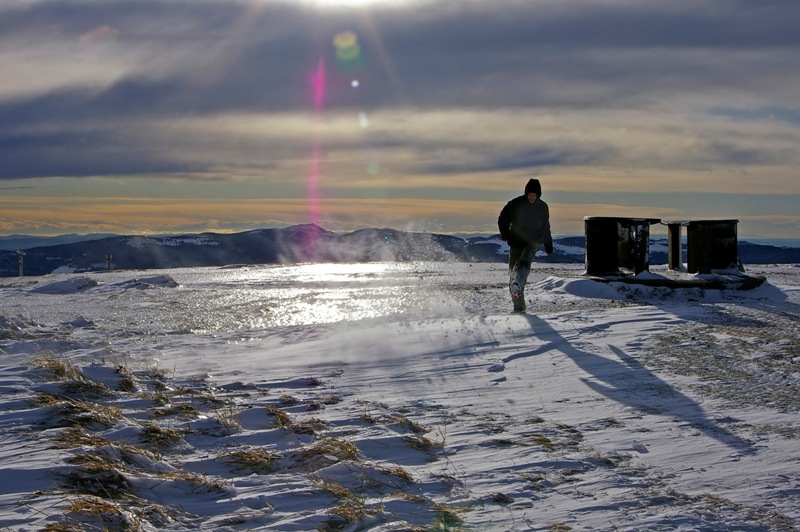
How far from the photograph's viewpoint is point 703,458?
3.87 meters

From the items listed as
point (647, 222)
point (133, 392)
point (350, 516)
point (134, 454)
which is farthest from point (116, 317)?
point (647, 222)

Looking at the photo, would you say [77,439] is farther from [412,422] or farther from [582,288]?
[582,288]

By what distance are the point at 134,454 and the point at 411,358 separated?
3613mm

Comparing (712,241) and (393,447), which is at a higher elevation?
(712,241)

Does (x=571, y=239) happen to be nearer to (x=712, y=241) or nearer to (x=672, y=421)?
(x=712, y=241)

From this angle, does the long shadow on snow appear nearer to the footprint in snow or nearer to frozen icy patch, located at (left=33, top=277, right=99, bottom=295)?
the footprint in snow

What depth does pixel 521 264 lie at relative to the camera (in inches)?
389

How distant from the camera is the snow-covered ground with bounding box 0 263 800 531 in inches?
128

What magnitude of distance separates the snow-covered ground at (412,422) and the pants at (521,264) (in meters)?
0.54

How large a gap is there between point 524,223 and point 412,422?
5844 millimetres

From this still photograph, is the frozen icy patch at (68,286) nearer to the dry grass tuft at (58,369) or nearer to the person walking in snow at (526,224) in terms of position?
the dry grass tuft at (58,369)

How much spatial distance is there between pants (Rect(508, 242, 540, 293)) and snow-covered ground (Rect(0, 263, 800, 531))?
0.54 metres

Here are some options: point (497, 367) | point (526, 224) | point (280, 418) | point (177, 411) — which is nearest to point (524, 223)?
point (526, 224)

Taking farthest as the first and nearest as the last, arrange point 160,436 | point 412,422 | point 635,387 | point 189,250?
point 189,250 → point 635,387 → point 412,422 → point 160,436
